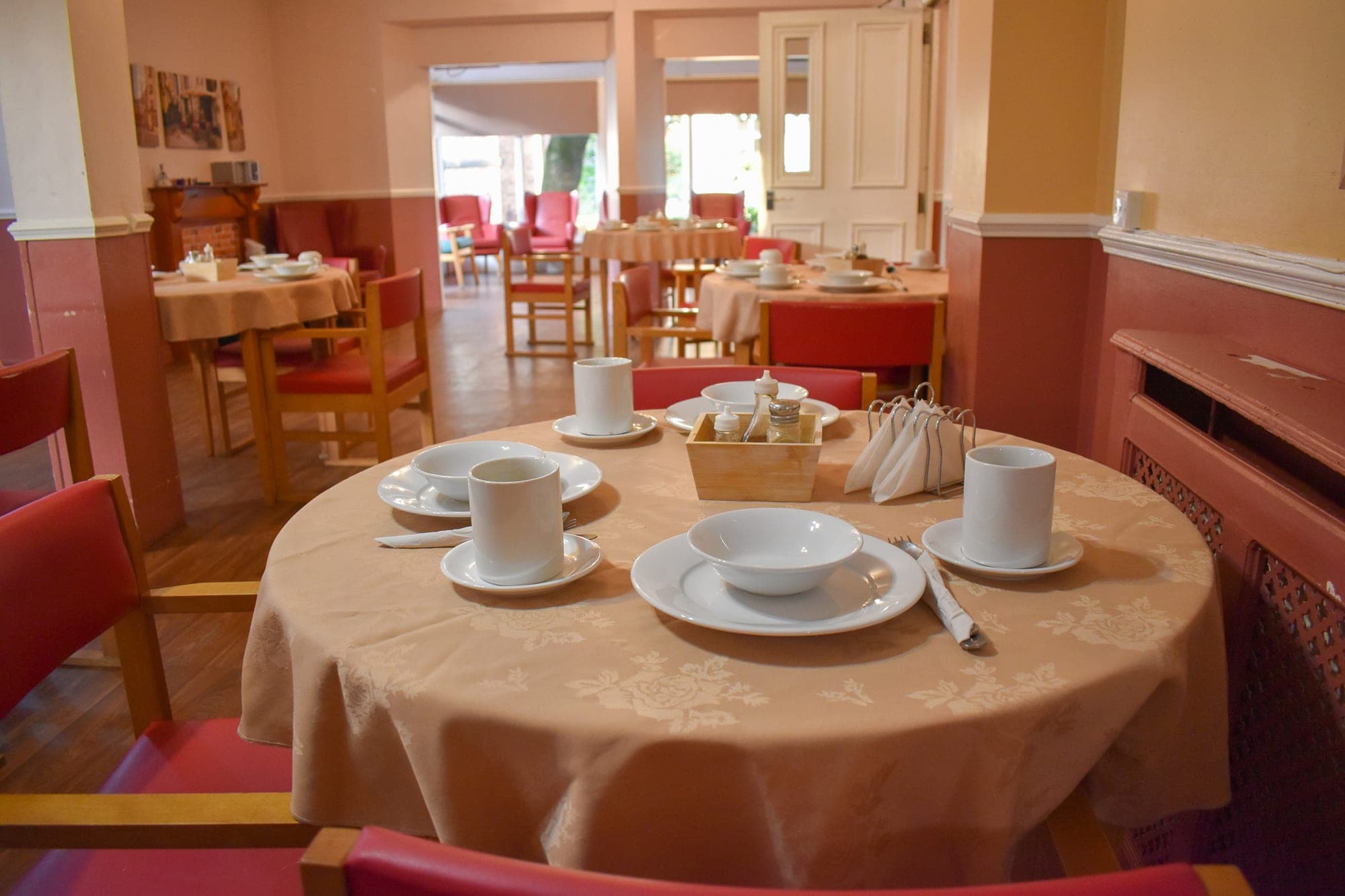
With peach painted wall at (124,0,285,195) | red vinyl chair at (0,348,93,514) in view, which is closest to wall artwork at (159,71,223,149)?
peach painted wall at (124,0,285,195)

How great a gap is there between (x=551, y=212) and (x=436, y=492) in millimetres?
11307

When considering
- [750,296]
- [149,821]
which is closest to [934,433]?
[149,821]

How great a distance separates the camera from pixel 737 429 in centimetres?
131

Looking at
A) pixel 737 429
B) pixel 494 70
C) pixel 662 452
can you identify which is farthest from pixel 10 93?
pixel 494 70

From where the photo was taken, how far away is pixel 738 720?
0.77 metres

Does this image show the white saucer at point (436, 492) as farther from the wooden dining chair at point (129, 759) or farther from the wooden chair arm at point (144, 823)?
the wooden chair arm at point (144, 823)

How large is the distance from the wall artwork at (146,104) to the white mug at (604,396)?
20.3 ft

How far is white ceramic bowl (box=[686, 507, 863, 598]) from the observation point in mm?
925

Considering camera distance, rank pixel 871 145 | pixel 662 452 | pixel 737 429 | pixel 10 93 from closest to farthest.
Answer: pixel 737 429 → pixel 662 452 → pixel 10 93 → pixel 871 145

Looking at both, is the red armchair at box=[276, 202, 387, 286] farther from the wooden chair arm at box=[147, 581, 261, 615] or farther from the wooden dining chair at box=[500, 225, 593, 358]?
the wooden chair arm at box=[147, 581, 261, 615]

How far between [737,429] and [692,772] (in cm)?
61

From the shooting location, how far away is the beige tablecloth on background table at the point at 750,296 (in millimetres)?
3416

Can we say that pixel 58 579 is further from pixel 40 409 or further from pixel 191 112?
pixel 191 112

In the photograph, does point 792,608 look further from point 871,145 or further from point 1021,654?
point 871,145
